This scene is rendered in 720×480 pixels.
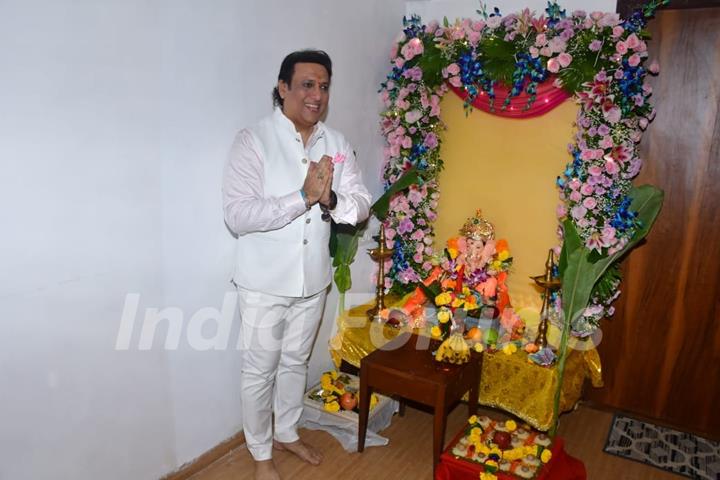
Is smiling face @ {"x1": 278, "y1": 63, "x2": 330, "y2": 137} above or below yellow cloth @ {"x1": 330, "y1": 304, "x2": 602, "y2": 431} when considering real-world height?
above

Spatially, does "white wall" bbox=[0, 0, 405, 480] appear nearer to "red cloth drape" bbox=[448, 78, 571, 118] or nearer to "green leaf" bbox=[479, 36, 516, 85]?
"green leaf" bbox=[479, 36, 516, 85]

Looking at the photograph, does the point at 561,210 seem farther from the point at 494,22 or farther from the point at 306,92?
the point at 306,92

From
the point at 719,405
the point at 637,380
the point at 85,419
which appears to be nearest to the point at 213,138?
the point at 85,419

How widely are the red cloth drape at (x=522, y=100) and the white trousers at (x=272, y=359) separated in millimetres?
1507

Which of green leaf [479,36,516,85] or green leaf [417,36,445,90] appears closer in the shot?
green leaf [479,36,516,85]

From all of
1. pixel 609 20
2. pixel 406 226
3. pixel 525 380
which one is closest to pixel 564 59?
pixel 609 20

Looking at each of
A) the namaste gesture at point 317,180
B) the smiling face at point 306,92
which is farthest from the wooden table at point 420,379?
the smiling face at point 306,92

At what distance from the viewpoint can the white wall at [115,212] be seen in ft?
5.98

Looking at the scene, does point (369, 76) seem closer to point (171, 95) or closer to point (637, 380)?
point (171, 95)

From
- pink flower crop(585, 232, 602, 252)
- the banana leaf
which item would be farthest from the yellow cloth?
pink flower crop(585, 232, 602, 252)

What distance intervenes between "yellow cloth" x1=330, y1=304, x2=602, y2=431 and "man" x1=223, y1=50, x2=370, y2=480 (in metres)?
0.67

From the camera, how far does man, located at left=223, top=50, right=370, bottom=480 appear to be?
224cm

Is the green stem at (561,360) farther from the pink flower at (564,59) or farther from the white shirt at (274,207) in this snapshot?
the pink flower at (564,59)

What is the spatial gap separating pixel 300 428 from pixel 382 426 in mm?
433
